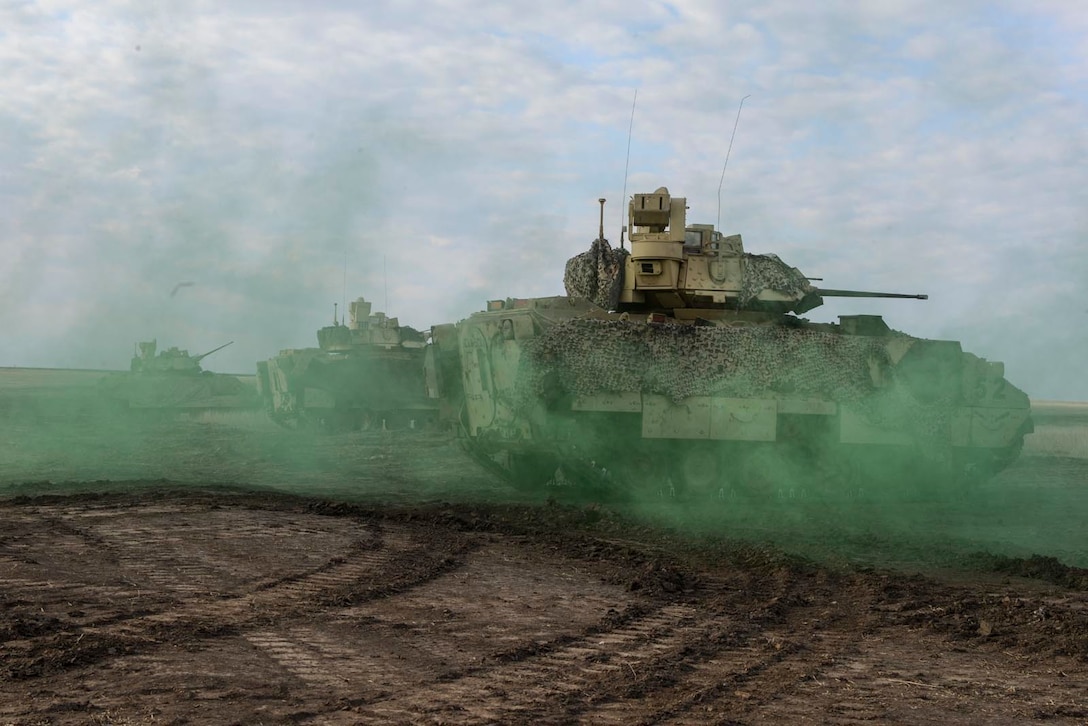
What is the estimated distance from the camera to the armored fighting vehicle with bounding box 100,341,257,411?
32.0 m

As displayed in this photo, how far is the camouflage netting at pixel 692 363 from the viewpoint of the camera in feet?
37.4

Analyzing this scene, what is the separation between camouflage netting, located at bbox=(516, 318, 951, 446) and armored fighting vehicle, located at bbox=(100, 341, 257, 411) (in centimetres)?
2274

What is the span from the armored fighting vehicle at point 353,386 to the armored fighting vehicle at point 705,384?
11.1 m

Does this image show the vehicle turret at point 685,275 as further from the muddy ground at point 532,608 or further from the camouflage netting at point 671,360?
the muddy ground at point 532,608

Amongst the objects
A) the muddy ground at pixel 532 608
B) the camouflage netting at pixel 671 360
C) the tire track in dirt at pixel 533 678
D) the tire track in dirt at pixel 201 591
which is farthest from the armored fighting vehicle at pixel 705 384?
the tire track in dirt at pixel 533 678

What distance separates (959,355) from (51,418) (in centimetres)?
2237

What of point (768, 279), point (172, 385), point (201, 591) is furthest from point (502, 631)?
point (172, 385)

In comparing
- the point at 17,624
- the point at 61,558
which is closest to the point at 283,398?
the point at 61,558

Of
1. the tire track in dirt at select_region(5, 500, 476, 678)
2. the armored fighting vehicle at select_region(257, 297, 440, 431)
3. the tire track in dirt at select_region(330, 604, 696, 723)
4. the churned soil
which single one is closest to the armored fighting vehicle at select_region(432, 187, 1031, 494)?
the churned soil

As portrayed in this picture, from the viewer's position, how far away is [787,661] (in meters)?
5.22

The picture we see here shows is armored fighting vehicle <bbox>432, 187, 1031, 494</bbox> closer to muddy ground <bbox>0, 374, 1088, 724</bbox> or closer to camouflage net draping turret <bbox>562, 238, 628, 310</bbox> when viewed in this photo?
camouflage net draping turret <bbox>562, 238, 628, 310</bbox>

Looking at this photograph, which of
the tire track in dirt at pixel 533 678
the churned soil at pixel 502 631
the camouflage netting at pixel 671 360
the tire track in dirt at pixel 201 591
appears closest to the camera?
the tire track in dirt at pixel 533 678

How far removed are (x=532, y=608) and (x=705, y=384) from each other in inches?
215

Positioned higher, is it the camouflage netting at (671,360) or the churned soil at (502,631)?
the camouflage netting at (671,360)
